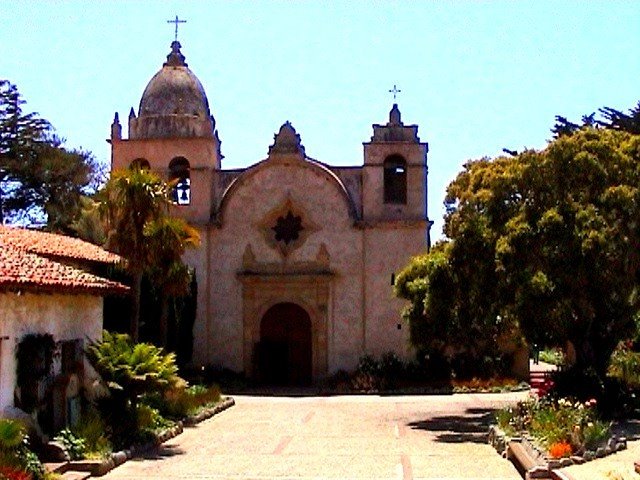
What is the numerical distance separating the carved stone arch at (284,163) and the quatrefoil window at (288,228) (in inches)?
70.5

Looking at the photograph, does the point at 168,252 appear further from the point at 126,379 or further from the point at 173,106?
the point at 173,106

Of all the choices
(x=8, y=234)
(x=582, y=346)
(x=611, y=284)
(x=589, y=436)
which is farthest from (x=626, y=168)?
(x=8, y=234)

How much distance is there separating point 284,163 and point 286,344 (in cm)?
662

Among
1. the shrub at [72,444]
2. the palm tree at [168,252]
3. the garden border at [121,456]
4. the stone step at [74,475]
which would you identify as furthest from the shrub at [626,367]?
the stone step at [74,475]

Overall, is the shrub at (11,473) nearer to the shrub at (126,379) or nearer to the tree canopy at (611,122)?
the shrub at (126,379)

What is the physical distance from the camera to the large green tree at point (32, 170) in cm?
5444

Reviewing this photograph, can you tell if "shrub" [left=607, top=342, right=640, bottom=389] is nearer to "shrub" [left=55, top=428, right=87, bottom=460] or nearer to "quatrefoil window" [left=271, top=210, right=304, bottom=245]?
"quatrefoil window" [left=271, top=210, right=304, bottom=245]

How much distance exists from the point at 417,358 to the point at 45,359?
70.3 ft

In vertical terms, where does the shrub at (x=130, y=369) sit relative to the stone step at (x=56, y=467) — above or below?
above

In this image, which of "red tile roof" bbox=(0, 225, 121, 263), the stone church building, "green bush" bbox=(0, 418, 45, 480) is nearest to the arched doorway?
the stone church building

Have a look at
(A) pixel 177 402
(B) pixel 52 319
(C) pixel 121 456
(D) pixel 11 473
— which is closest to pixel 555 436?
(C) pixel 121 456

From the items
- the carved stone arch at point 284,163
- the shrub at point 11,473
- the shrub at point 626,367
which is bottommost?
the shrub at point 11,473

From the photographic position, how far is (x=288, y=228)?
40.3 meters

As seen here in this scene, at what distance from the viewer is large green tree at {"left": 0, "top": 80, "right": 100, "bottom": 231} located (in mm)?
54438
